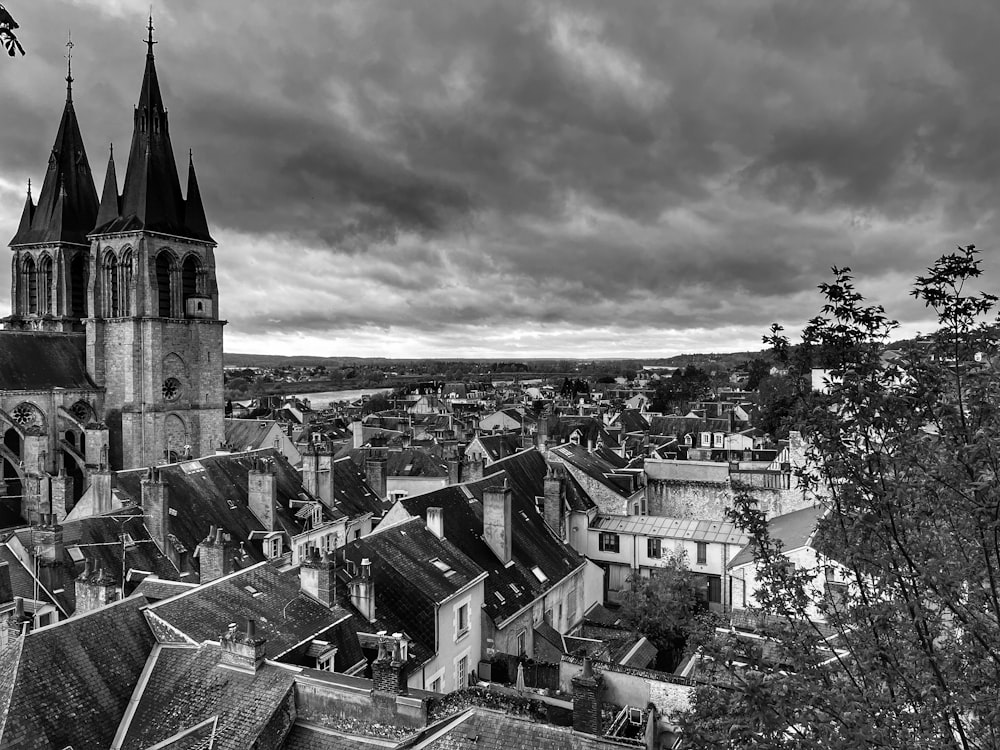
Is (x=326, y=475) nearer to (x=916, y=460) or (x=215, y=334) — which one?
(x=215, y=334)

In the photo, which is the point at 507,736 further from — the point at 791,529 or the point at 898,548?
the point at 791,529

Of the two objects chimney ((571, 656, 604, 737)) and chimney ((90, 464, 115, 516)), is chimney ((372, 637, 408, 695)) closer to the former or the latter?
chimney ((571, 656, 604, 737))

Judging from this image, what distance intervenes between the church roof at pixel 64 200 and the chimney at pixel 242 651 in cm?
5078

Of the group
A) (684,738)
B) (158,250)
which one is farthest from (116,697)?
(158,250)

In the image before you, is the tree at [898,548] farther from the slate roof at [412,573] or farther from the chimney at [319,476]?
the chimney at [319,476]

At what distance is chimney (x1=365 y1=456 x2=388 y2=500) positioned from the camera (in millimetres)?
44750

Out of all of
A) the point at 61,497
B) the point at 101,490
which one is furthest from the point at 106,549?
the point at 61,497

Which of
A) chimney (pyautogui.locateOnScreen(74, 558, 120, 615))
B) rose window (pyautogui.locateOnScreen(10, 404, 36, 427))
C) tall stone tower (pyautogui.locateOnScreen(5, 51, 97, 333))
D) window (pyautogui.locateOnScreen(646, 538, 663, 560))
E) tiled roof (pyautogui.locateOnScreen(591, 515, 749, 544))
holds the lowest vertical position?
window (pyautogui.locateOnScreen(646, 538, 663, 560))

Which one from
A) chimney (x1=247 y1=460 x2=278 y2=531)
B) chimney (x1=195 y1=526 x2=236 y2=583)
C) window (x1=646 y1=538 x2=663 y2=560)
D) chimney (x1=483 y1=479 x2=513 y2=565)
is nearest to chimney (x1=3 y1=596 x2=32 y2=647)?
chimney (x1=195 y1=526 x2=236 y2=583)

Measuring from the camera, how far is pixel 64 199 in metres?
56.8

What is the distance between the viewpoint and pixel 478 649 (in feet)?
87.8

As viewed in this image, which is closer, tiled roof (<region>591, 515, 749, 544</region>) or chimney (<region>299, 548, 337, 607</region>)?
chimney (<region>299, 548, 337, 607</region>)

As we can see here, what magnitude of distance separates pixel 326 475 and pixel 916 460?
113 feet

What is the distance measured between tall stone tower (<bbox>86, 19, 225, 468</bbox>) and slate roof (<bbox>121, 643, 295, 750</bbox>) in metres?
37.4
